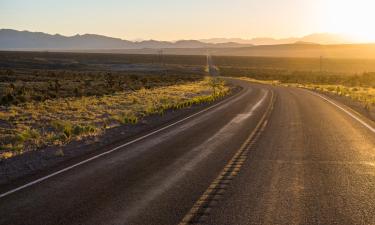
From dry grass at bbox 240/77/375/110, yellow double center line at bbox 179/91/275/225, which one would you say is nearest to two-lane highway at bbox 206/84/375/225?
yellow double center line at bbox 179/91/275/225

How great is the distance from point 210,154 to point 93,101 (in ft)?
64.4

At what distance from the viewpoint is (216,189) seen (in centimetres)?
828

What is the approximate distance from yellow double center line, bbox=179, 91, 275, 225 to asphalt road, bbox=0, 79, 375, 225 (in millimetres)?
105

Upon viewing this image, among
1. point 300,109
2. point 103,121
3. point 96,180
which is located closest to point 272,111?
point 300,109

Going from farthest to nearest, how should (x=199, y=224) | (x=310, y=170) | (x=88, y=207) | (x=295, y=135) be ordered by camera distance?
(x=295, y=135)
(x=310, y=170)
(x=88, y=207)
(x=199, y=224)

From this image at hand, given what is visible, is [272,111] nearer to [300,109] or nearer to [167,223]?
[300,109]

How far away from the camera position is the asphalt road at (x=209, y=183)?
683 centimetres

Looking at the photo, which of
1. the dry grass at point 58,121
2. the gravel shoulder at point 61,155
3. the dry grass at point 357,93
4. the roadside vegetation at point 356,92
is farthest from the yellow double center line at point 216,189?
the dry grass at point 357,93

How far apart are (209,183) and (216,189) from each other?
0.47 metres

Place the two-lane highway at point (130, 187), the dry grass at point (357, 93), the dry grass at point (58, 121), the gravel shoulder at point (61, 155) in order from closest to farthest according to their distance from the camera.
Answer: the two-lane highway at point (130, 187) → the gravel shoulder at point (61, 155) → the dry grass at point (58, 121) → the dry grass at point (357, 93)

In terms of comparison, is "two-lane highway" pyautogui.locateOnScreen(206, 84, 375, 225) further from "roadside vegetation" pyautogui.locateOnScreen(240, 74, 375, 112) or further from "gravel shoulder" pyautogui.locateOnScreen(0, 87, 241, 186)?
"roadside vegetation" pyautogui.locateOnScreen(240, 74, 375, 112)

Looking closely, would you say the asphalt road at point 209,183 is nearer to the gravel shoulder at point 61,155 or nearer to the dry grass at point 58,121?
the gravel shoulder at point 61,155

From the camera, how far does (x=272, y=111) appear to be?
2388 centimetres

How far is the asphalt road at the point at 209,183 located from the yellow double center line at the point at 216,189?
0.10m
